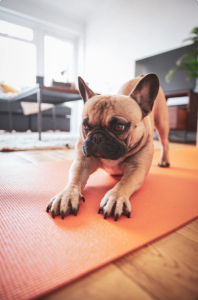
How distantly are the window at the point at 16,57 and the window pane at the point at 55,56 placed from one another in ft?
1.90

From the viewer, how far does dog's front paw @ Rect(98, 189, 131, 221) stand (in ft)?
2.57

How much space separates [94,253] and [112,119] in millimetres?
620

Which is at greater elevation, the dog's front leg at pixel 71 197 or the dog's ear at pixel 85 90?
the dog's ear at pixel 85 90

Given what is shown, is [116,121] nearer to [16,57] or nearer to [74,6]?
[16,57]

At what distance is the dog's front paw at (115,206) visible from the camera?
0.78 meters

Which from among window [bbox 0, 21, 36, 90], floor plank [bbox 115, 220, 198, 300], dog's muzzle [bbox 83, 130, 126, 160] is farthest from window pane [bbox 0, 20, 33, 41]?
floor plank [bbox 115, 220, 198, 300]

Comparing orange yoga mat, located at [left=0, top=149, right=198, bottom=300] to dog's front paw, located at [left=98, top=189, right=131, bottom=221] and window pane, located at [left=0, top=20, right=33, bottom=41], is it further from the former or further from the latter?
window pane, located at [left=0, top=20, right=33, bottom=41]

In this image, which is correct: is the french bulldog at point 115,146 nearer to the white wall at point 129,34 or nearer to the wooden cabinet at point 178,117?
the wooden cabinet at point 178,117

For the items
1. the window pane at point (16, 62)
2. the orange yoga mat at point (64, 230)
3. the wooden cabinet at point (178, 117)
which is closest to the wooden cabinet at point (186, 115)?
the wooden cabinet at point (178, 117)

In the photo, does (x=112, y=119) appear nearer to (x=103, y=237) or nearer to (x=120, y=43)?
(x=103, y=237)

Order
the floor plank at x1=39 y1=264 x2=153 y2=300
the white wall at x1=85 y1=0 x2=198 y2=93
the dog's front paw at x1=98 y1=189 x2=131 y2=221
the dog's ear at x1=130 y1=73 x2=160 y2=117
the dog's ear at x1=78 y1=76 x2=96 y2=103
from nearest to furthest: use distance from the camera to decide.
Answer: the floor plank at x1=39 y1=264 x2=153 y2=300 < the dog's front paw at x1=98 y1=189 x2=131 y2=221 < the dog's ear at x1=130 y1=73 x2=160 y2=117 < the dog's ear at x1=78 y1=76 x2=96 y2=103 < the white wall at x1=85 y1=0 x2=198 y2=93

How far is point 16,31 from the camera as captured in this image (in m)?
7.30

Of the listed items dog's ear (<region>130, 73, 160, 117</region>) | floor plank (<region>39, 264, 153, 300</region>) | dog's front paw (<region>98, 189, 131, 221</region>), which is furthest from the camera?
dog's ear (<region>130, 73, 160, 117</region>)

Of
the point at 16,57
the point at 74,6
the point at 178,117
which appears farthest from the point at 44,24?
the point at 178,117
